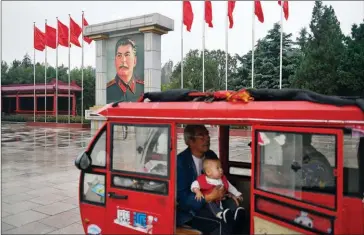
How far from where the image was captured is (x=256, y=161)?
2938 mm

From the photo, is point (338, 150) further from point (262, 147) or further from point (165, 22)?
point (165, 22)

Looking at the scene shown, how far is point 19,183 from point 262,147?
720cm

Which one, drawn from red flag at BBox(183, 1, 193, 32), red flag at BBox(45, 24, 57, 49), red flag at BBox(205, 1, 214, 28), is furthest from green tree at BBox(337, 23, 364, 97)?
red flag at BBox(45, 24, 57, 49)

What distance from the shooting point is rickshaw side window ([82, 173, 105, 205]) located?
3.73m


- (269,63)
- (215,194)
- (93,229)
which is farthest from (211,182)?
(269,63)

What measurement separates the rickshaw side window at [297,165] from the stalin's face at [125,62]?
20100 mm

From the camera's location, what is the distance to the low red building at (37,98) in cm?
3612

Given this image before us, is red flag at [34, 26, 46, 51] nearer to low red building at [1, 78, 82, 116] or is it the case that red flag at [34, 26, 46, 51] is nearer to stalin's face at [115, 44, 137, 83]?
low red building at [1, 78, 82, 116]

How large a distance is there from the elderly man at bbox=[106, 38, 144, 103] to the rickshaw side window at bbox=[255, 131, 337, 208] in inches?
765

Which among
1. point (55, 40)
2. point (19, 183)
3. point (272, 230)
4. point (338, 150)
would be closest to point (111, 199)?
point (272, 230)

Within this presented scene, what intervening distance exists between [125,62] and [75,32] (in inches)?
312

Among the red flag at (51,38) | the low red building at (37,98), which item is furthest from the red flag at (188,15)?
the low red building at (37,98)

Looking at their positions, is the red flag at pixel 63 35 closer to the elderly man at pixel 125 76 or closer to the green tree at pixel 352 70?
the elderly man at pixel 125 76

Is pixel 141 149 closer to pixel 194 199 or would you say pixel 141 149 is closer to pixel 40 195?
pixel 194 199
